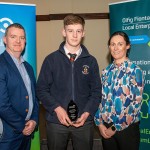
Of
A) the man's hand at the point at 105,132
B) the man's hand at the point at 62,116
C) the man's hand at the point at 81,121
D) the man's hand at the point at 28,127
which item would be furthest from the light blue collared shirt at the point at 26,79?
the man's hand at the point at 105,132

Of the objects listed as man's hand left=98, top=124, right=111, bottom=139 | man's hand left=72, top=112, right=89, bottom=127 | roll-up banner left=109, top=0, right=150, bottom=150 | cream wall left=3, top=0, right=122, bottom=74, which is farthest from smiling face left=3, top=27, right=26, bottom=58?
cream wall left=3, top=0, right=122, bottom=74

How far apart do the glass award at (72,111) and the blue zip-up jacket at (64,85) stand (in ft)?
0.16

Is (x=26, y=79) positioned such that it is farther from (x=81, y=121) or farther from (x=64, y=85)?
(x=81, y=121)

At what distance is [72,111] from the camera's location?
2.06 m

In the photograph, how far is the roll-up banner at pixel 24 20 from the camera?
2.50m

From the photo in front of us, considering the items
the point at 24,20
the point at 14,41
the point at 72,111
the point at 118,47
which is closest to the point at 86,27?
the point at 24,20

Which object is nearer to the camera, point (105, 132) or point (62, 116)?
point (62, 116)

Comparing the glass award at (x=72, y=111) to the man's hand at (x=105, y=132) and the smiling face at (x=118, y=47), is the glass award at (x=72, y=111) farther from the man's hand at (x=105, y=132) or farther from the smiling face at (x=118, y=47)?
the smiling face at (x=118, y=47)

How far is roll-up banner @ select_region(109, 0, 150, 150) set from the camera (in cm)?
276

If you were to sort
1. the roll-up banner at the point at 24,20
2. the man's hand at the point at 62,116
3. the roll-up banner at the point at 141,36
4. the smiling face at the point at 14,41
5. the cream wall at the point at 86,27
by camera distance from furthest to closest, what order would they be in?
the cream wall at the point at 86,27, the roll-up banner at the point at 141,36, the roll-up banner at the point at 24,20, the smiling face at the point at 14,41, the man's hand at the point at 62,116

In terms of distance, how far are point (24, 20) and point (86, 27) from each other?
3341 millimetres

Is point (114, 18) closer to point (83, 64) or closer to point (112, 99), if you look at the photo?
point (83, 64)

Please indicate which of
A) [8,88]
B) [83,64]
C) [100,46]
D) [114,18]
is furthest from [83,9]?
[8,88]

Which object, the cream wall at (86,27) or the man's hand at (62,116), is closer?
the man's hand at (62,116)
